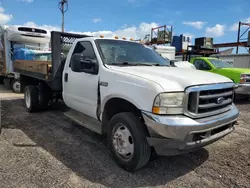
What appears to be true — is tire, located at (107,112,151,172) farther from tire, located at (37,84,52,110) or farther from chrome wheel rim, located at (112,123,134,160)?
tire, located at (37,84,52,110)

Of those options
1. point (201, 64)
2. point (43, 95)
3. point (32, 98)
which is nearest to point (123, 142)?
point (43, 95)

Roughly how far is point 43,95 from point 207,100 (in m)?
A: 4.96

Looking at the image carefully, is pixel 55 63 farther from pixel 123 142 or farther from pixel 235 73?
pixel 235 73

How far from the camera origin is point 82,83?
4.27 m

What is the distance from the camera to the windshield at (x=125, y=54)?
400cm

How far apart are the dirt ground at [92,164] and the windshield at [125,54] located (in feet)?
5.48

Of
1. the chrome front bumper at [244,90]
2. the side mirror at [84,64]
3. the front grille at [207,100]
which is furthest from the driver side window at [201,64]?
the side mirror at [84,64]

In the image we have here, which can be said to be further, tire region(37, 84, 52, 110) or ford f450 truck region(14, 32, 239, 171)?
tire region(37, 84, 52, 110)

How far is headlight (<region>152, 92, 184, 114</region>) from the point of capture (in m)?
2.83

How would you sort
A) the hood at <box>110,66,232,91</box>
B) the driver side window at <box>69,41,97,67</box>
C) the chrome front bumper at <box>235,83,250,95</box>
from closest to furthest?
1. the hood at <box>110,66,232,91</box>
2. the driver side window at <box>69,41,97,67</box>
3. the chrome front bumper at <box>235,83,250,95</box>

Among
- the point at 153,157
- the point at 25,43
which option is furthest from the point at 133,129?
the point at 25,43

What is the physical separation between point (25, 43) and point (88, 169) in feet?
30.8

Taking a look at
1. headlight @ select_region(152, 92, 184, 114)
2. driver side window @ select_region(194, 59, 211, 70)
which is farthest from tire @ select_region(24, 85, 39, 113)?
driver side window @ select_region(194, 59, 211, 70)

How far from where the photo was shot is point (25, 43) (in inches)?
432
